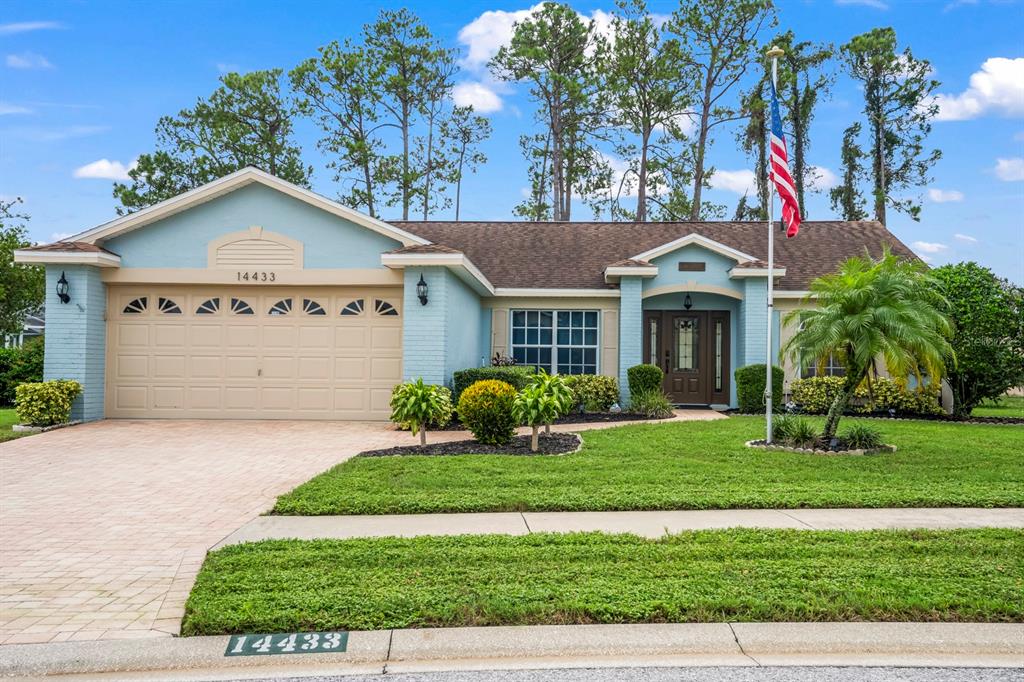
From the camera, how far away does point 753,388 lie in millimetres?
15297

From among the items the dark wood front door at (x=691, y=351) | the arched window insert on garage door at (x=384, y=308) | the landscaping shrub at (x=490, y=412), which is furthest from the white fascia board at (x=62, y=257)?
the dark wood front door at (x=691, y=351)

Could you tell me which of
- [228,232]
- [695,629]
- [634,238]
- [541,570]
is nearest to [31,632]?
[541,570]

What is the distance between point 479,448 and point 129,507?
179 inches

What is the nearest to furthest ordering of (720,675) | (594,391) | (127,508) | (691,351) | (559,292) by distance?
(720,675)
(127,508)
(594,391)
(559,292)
(691,351)

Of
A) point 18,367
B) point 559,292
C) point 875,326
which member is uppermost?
point 559,292

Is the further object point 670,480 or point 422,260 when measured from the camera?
point 422,260

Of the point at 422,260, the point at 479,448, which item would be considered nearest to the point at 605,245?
the point at 422,260

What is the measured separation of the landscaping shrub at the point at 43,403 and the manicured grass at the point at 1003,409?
1852cm

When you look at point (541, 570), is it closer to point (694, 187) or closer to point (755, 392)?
point (755, 392)

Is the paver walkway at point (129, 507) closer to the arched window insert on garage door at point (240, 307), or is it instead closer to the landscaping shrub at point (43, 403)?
the landscaping shrub at point (43, 403)

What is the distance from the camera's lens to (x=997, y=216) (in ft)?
51.7

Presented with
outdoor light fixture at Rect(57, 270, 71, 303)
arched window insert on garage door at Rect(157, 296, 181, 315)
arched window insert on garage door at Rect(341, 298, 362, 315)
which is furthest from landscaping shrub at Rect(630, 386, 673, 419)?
outdoor light fixture at Rect(57, 270, 71, 303)

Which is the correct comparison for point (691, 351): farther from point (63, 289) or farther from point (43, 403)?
point (43, 403)

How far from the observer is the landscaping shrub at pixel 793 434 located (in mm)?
10242
